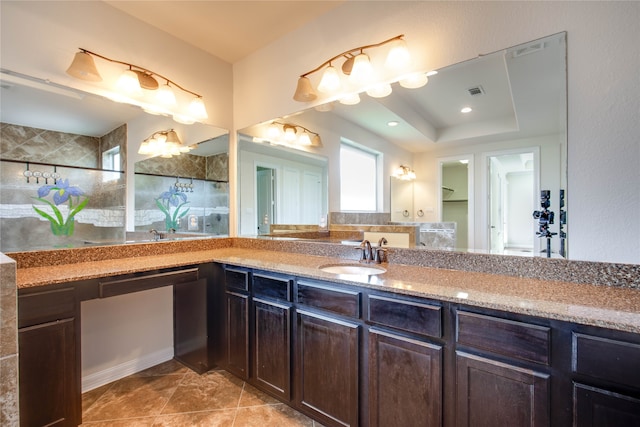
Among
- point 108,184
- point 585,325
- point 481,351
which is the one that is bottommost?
point 481,351

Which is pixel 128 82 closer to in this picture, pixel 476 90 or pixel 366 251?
pixel 366 251

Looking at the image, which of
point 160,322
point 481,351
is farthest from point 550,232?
point 160,322

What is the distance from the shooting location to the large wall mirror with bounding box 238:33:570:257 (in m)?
1.37

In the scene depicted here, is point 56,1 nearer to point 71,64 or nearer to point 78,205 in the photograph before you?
point 71,64

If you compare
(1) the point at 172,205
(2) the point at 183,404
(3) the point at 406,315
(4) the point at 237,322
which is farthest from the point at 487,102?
(2) the point at 183,404

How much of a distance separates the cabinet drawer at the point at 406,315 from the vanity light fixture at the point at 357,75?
1272 mm

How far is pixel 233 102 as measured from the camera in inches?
111

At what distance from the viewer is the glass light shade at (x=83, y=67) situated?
179 cm

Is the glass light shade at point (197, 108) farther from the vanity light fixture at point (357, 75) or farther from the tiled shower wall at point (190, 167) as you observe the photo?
the vanity light fixture at point (357, 75)

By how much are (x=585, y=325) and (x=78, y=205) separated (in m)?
2.68

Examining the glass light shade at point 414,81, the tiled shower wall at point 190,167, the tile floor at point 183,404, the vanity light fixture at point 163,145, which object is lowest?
the tile floor at point 183,404

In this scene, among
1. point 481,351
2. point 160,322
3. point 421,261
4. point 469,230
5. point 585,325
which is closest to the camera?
point 585,325

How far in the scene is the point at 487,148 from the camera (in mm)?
1528

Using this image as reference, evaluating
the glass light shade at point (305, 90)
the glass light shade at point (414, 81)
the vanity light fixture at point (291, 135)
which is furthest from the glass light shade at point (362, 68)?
the vanity light fixture at point (291, 135)
